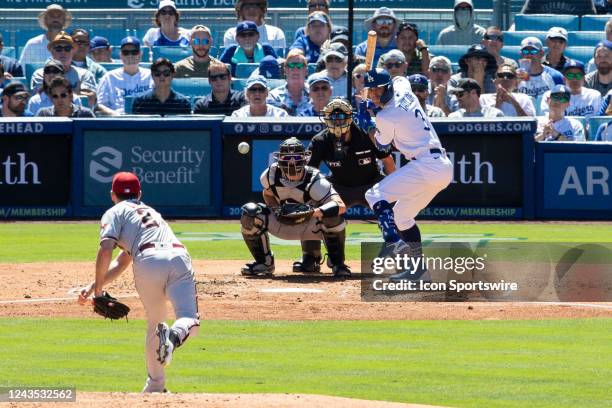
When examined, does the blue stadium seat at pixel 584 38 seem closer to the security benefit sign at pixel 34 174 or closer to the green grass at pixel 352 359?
the security benefit sign at pixel 34 174

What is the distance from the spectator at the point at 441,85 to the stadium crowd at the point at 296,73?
20 mm

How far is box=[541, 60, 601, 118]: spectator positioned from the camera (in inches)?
744

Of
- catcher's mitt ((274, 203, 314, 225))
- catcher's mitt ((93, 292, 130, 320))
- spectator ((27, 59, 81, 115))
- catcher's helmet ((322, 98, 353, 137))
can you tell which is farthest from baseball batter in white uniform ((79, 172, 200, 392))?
spectator ((27, 59, 81, 115))

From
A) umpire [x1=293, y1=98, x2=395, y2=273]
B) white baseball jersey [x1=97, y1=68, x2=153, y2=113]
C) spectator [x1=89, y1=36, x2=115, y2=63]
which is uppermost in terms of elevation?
spectator [x1=89, y1=36, x2=115, y2=63]

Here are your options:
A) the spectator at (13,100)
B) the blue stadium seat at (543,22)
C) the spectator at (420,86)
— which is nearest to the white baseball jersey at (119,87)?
the spectator at (13,100)

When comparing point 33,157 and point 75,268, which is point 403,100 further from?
point 33,157

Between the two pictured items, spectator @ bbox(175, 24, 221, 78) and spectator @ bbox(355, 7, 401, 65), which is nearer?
spectator @ bbox(175, 24, 221, 78)

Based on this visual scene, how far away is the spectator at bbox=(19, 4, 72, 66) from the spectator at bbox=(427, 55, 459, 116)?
593 cm

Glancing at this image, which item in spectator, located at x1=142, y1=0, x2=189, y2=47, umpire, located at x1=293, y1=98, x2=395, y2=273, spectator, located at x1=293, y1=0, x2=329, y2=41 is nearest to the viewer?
umpire, located at x1=293, y1=98, x2=395, y2=273

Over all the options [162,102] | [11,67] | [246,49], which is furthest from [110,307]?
[11,67]

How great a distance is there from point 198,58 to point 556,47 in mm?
5415

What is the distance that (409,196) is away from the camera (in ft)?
40.6

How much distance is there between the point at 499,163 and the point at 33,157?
21.3 feet

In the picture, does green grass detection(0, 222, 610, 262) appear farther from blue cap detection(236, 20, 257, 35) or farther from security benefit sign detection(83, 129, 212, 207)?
blue cap detection(236, 20, 257, 35)
